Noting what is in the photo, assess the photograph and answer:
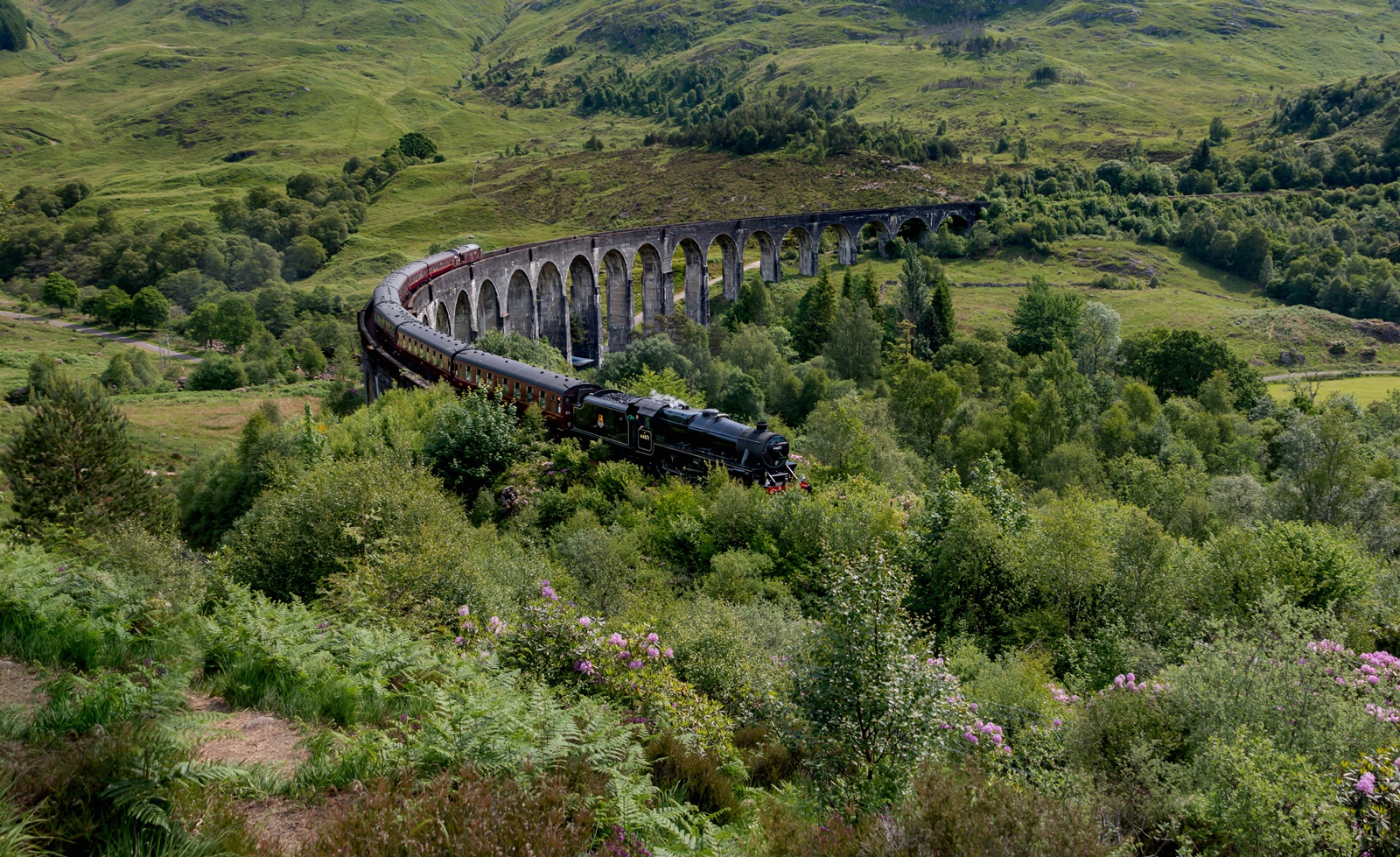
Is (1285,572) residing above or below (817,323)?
above

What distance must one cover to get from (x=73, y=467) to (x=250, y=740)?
2558 cm

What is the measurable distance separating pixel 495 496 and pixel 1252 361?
81.4 meters

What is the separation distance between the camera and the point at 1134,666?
1708 centimetres

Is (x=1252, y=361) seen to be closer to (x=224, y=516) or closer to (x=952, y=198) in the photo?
(x=952, y=198)

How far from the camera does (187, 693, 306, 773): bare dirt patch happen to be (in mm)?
8648

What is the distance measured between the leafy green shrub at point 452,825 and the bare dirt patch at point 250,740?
2264 millimetres

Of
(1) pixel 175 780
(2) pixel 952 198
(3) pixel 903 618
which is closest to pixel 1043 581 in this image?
(3) pixel 903 618

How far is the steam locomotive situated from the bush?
53.2 metres

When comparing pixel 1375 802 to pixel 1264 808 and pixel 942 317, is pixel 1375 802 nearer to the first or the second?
pixel 1264 808

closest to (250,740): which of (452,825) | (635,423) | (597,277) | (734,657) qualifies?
(452,825)

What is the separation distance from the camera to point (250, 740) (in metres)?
9.27

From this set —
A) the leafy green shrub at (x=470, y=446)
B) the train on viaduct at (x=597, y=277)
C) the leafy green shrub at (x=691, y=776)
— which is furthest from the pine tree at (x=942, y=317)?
the leafy green shrub at (x=691, y=776)

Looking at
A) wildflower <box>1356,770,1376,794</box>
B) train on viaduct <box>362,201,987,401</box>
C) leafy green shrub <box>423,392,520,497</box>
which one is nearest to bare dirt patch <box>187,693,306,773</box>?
wildflower <box>1356,770,1376,794</box>

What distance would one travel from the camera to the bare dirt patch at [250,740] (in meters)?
8.65
